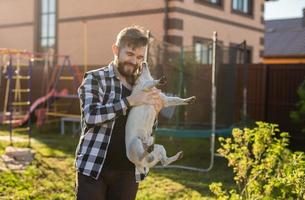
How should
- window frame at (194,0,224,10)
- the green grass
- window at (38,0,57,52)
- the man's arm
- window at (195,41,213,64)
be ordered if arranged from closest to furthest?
the man's arm
the green grass
window at (195,41,213,64)
window frame at (194,0,224,10)
window at (38,0,57,52)

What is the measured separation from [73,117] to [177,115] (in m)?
4.32

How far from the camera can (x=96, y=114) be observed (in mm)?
2590

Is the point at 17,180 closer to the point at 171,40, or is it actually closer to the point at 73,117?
the point at 73,117

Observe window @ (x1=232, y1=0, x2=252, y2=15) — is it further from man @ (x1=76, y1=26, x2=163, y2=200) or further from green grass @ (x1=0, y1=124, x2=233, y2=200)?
man @ (x1=76, y1=26, x2=163, y2=200)

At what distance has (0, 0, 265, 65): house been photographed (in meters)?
14.6

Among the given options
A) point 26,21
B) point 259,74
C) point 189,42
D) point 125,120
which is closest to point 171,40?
point 189,42

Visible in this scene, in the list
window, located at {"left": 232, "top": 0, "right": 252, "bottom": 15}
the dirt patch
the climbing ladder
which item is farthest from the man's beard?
window, located at {"left": 232, "top": 0, "right": 252, "bottom": 15}

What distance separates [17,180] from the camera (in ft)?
21.9

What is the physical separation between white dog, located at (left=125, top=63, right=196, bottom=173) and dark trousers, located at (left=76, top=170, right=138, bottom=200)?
0.17 meters

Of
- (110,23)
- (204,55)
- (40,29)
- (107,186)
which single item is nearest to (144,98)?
(107,186)

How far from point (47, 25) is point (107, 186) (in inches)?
640

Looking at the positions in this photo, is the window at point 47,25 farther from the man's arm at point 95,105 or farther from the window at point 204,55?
the man's arm at point 95,105

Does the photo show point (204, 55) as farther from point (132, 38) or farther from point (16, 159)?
point (132, 38)

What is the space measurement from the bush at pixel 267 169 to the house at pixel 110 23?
9.59 meters
